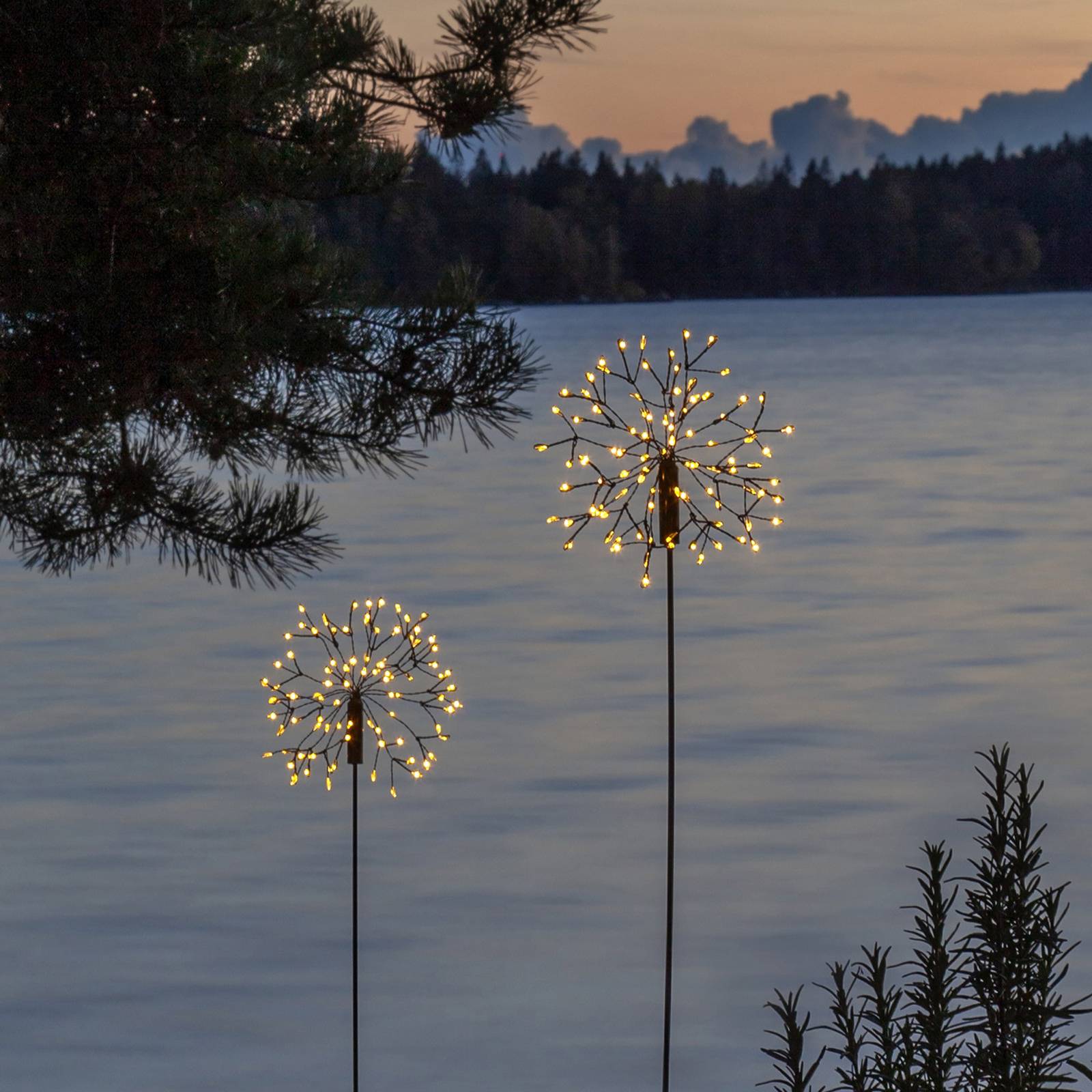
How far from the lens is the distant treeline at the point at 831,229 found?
103 metres

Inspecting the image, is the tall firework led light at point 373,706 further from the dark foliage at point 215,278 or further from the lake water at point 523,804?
the dark foliage at point 215,278

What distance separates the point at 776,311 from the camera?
326ft

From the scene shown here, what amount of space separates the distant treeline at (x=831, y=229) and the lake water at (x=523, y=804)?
3283 inches

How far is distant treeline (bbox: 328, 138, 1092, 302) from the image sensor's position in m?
103

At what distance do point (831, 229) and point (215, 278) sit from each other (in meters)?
111

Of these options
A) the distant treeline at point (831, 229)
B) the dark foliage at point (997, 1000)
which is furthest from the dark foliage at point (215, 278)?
the distant treeline at point (831, 229)

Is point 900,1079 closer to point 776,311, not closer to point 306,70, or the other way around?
point 306,70

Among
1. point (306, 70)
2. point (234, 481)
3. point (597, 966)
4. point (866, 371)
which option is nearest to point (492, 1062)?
point (597, 966)

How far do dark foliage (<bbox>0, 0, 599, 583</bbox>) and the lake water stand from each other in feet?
7.02

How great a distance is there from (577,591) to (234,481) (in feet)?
32.4

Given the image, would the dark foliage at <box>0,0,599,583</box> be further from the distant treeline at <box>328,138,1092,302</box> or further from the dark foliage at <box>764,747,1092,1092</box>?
the distant treeline at <box>328,138,1092,302</box>

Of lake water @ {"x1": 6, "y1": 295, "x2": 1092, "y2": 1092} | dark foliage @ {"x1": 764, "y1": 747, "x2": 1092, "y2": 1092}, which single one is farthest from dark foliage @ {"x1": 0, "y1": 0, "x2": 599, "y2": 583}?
dark foliage @ {"x1": 764, "y1": 747, "x2": 1092, "y2": 1092}

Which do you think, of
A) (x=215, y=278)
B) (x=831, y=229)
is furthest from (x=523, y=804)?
(x=831, y=229)

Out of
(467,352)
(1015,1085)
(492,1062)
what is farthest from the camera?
(492,1062)
